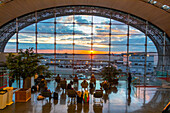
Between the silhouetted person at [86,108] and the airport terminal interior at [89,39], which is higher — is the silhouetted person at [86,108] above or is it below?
below

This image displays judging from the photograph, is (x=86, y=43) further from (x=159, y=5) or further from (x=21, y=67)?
(x=21, y=67)

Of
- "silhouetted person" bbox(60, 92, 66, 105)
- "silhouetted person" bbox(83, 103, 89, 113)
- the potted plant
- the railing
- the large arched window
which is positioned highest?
the railing

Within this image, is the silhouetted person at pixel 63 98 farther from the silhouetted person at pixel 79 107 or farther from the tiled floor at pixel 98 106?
the silhouetted person at pixel 79 107

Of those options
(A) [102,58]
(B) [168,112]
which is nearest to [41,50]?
(A) [102,58]

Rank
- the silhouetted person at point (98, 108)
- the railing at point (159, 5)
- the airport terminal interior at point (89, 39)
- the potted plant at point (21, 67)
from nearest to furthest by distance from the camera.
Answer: the silhouetted person at point (98, 108) < the potted plant at point (21, 67) < the railing at point (159, 5) < the airport terminal interior at point (89, 39)

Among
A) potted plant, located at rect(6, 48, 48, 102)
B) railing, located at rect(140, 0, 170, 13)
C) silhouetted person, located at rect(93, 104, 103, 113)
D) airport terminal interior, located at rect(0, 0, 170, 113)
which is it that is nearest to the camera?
silhouetted person, located at rect(93, 104, 103, 113)

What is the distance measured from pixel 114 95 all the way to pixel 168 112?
4.76 m

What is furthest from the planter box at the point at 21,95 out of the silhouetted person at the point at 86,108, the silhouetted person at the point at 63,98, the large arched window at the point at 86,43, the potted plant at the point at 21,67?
the large arched window at the point at 86,43

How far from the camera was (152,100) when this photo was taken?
7.57 metres

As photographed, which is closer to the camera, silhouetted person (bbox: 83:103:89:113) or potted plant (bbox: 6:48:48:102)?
silhouetted person (bbox: 83:103:89:113)

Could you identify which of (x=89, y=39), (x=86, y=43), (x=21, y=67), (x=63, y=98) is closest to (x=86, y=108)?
(x=63, y=98)

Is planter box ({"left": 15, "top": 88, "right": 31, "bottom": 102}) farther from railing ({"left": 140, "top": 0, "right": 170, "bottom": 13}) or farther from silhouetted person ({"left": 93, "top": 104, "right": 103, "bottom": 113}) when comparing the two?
railing ({"left": 140, "top": 0, "right": 170, "bottom": 13})

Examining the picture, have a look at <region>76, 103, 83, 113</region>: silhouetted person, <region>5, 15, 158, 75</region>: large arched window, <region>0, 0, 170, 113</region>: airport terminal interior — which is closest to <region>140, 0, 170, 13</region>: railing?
<region>0, 0, 170, 113</region>: airport terminal interior

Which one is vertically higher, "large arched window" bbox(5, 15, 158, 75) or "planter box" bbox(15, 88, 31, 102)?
"large arched window" bbox(5, 15, 158, 75)
